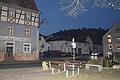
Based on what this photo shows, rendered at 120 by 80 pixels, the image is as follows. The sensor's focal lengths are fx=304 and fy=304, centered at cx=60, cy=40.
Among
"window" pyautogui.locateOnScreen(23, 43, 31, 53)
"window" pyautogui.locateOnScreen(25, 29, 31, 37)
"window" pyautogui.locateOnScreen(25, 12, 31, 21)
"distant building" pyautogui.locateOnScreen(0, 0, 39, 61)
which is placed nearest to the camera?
"distant building" pyautogui.locateOnScreen(0, 0, 39, 61)

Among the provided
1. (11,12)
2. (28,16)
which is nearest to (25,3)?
(28,16)

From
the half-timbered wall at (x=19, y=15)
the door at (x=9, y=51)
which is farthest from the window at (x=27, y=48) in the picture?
the half-timbered wall at (x=19, y=15)

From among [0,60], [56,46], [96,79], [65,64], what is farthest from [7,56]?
[56,46]

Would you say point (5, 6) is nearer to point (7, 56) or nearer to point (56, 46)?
point (7, 56)

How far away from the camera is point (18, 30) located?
Result: 5228cm

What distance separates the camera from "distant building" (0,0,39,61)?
163 ft

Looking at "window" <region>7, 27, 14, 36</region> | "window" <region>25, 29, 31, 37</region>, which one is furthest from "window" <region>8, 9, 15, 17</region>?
"window" <region>25, 29, 31, 37</region>

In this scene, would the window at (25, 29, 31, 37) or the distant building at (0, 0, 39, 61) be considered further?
the window at (25, 29, 31, 37)

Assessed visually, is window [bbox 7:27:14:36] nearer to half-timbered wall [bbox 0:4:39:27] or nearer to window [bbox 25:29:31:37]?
half-timbered wall [bbox 0:4:39:27]

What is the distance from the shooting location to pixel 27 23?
177 ft

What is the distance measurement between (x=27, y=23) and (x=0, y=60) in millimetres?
9207

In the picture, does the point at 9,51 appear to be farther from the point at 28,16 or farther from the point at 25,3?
the point at 25,3

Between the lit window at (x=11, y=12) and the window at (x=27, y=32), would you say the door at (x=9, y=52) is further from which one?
the lit window at (x=11, y=12)

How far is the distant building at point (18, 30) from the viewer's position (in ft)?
163
